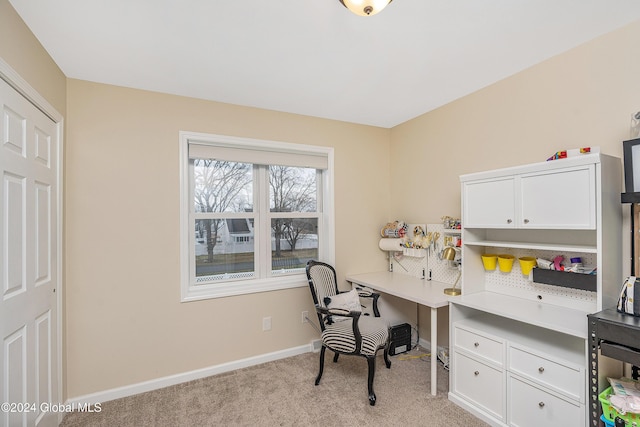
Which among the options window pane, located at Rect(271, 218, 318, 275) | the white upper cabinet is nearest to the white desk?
window pane, located at Rect(271, 218, 318, 275)

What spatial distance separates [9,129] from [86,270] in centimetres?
119

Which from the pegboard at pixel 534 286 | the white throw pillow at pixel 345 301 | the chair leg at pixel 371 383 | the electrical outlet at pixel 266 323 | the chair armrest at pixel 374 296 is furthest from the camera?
the electrical outlet at pixel 266 323

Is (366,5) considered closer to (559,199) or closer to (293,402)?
(559,199)

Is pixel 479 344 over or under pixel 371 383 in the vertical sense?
over

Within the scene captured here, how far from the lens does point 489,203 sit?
224cm

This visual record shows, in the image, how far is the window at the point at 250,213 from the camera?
2.83 meters

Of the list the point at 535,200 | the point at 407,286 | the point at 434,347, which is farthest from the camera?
the point at 407,286

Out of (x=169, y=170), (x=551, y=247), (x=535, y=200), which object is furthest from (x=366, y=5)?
(x=169, y=170)

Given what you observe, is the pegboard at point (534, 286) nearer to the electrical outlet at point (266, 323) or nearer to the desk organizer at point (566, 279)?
the desk organizer at point (566, 279)

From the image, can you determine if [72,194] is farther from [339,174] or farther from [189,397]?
[339,174]

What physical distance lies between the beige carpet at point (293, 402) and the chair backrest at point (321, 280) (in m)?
0.67

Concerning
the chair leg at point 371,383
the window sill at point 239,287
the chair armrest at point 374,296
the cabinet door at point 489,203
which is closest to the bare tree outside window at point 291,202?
the window sill at point 239,287

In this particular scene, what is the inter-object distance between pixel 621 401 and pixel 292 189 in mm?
2852

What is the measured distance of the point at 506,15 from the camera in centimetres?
168
